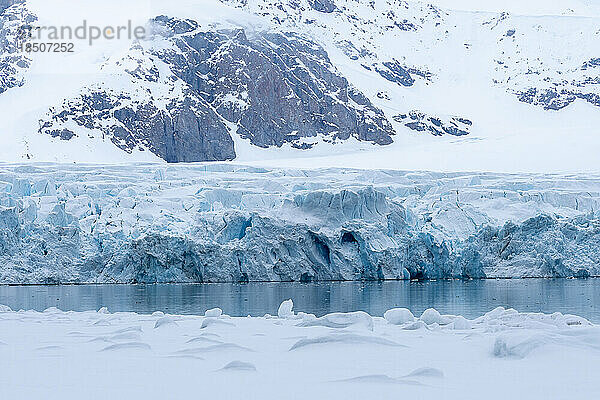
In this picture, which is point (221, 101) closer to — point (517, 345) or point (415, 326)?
point (415, 326)

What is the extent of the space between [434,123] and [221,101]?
1864cm

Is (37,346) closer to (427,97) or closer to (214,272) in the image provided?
(214,272)

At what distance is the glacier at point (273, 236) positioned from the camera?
64.2ft

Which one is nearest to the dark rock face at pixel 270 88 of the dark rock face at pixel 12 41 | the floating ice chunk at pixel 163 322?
the dark rock face at pixel 12 41

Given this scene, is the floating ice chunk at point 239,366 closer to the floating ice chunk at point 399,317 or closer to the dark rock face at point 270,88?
the floating ice chunk at point 399,317

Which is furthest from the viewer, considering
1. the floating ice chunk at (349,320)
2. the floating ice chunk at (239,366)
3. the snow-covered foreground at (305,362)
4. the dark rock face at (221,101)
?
the dark rock face at (221,101)

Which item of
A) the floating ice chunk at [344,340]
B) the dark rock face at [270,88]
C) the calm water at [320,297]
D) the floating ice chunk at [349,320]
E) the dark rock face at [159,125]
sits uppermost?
the dark rock face at [270,88]

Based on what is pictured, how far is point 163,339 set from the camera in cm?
585

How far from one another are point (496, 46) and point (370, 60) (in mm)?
15336

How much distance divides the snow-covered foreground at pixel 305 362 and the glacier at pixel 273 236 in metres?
13.2

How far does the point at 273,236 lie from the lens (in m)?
20.1

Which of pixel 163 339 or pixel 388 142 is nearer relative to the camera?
pixel 163 339

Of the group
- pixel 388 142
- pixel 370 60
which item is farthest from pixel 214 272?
pixel 370 60

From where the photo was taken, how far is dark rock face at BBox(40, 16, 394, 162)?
2534 inches
